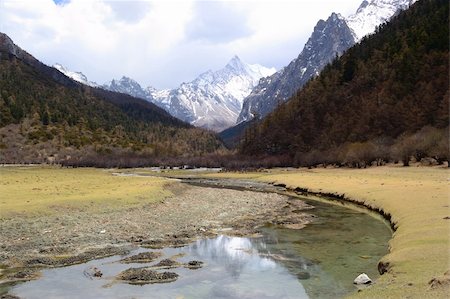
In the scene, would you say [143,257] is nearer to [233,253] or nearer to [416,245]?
[233,253]

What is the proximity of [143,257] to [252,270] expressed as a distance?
6.70m

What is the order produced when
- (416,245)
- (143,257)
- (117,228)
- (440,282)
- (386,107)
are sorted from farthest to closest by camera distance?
(386,107), (117,228), (143,257), (416,245), (440,282)

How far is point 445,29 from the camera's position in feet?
503

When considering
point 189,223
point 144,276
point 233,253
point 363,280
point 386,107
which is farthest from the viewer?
point 386,107

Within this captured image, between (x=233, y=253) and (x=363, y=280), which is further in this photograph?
(x=233, y=253)

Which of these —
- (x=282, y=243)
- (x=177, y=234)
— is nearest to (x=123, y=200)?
(x=177, y=234)

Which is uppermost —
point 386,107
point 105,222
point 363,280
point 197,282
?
point 386,107

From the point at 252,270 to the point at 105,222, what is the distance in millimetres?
16710

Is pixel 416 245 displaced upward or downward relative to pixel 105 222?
upward

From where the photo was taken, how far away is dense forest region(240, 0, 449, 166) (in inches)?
4417

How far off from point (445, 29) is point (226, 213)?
478ft

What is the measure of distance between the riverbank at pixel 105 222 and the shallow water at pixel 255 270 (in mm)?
2299

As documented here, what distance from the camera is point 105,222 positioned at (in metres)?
34.0

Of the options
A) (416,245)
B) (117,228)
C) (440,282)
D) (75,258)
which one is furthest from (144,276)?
(416,245)
